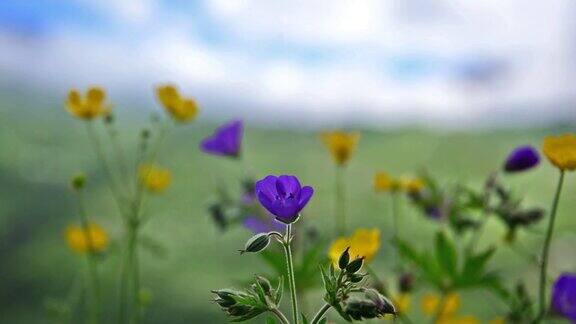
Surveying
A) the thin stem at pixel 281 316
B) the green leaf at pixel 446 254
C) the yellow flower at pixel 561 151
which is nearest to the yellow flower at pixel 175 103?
the green leaf at pixel 446 254

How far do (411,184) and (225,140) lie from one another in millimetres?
326

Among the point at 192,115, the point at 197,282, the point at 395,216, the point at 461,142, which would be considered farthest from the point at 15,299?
the point at 461,142

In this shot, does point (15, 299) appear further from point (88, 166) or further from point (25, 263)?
point (88, 166)

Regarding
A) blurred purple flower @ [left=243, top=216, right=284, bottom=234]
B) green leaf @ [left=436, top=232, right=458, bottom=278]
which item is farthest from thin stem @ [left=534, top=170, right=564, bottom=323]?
blurred purple flower @ [left=243, top=216, right=284, bottom=234]

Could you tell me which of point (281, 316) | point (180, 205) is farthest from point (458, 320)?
point (180, 205)

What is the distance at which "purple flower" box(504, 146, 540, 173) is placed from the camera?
1.20 meters

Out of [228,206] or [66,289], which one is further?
[66,289]

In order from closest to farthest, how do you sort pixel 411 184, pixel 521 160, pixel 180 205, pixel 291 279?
pixel 291 279, pixel 521 160, pixel 411 184, pixel 180 205

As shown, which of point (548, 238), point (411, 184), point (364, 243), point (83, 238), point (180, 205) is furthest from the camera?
point (180, 205)

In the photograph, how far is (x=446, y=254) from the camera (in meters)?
1.16

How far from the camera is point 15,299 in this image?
2758 mm

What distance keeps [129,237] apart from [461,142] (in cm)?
397

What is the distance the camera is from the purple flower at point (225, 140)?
1.35 m

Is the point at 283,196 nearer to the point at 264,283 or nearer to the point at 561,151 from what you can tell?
the point at 264,283
